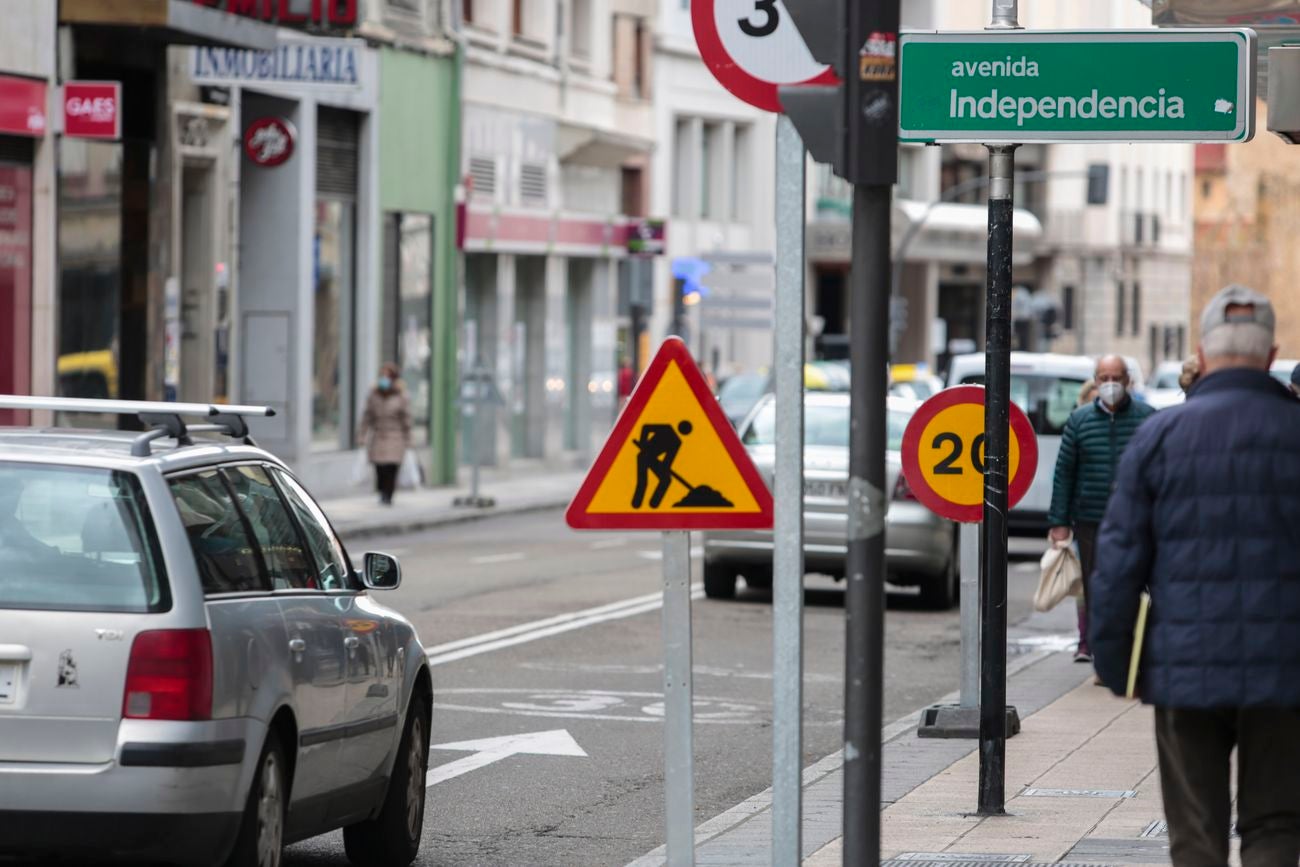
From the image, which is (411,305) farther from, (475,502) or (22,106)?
(22,106)

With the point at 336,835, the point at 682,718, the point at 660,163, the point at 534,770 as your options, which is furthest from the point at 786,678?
the point at 660,163

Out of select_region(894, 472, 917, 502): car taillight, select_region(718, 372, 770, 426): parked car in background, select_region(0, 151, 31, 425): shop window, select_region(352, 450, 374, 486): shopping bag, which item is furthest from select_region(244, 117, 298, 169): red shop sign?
select_region(894, 472, 917, 502): car taillight

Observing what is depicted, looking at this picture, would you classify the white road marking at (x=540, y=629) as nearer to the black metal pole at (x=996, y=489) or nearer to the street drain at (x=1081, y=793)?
the street drain at (x=1081, y=793)

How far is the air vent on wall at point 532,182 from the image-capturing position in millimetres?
41969

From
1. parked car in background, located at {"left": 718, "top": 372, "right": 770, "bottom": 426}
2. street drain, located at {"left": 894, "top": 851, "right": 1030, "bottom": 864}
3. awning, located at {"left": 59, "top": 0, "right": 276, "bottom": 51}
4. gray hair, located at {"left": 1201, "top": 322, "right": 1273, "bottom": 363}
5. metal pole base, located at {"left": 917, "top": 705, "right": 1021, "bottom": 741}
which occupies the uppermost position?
awning, located at {"left": 59, "top": 0, "right": 276, "bottom": 51}

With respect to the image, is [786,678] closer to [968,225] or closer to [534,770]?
[534,770]

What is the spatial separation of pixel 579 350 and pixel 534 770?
1361 inches

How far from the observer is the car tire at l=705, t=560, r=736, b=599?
20172mm

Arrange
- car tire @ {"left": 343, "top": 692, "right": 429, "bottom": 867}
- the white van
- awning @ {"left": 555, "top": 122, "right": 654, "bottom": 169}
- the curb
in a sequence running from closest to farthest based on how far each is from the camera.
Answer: car tire @ {"left": 343, "top": 692, "right": 429, "bottom": 867} < the white van < the curb < awning @ {"left": 555, "top": 122, "right": 654, "bottom": 169}

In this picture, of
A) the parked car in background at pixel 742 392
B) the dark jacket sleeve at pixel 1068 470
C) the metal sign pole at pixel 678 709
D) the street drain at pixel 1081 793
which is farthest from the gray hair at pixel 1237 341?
the parked car in background at pixel 742 392

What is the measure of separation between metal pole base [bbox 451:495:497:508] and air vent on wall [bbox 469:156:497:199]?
7.07 meters

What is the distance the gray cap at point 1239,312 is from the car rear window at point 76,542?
2780 mm

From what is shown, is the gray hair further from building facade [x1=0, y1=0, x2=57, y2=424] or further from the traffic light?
building facade [x1=0, y1=0, x2=57, y2=424]

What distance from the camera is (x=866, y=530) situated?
6.14 meters
